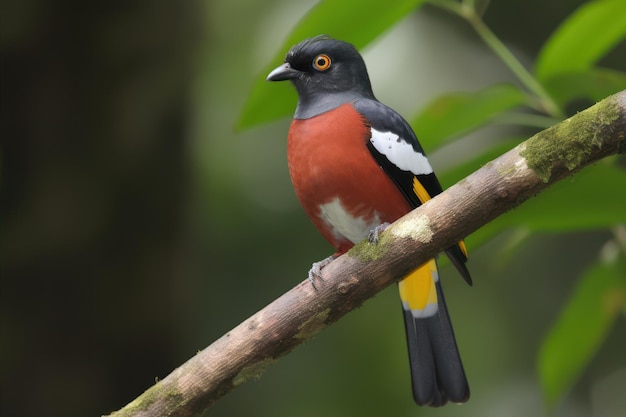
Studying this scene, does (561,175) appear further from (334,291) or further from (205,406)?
(205,406)

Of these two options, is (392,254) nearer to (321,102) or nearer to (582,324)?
(582,324)

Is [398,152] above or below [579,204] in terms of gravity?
above

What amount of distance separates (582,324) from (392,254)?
1.17 meters

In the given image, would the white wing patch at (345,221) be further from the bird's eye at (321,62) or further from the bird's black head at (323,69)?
the bird's eye at (321,62)

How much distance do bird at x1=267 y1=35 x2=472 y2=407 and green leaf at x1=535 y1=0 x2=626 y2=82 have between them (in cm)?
65

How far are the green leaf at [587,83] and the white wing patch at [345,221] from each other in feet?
3.10

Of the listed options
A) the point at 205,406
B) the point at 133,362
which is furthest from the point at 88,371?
the point at 205,406

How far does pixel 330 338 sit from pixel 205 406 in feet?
13.8

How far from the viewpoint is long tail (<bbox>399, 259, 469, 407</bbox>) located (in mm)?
3611

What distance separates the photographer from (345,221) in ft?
11.5

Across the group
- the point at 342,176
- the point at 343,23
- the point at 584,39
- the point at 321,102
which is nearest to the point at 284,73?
the point at 321,102

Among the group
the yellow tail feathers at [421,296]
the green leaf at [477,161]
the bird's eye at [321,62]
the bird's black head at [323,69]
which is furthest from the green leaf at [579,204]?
the bird's eye at [321,62]

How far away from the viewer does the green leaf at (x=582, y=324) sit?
10.6ft

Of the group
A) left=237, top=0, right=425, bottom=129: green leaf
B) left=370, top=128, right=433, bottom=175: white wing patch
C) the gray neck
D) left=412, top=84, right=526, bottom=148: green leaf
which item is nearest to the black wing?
left=370, top=128, right=433, bottom=175: white wing patch
